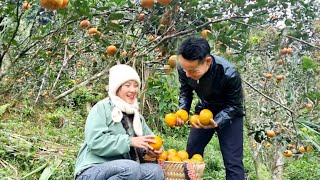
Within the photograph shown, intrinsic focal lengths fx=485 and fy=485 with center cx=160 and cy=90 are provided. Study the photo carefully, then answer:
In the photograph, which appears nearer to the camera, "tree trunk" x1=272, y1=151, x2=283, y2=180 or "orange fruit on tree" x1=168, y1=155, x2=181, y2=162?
"orange fruit on tree" x1=168, y1=155, x2=181, y2=162

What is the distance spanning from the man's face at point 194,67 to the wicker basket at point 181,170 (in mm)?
542

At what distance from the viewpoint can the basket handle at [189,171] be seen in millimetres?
2723

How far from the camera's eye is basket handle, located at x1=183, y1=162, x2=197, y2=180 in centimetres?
272

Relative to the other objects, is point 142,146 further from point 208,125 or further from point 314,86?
point 314,86

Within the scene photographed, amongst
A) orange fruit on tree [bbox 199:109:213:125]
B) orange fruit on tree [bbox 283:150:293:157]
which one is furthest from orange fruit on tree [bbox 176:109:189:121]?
orange fruit on tree [bbox 283:150:293:157]

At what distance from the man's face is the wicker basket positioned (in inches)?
21.4

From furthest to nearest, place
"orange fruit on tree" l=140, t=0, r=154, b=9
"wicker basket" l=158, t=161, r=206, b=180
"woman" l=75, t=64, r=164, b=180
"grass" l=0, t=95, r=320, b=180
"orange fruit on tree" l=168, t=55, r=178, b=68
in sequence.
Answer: "grass" l=0, t=95, r=320, b=180
"orange fruit on tree" l=168, t=55, r=178, b=68
"orange fruit on tree" l=140, t=0, r=154, b=9
"wicker basket" l=158, t=161, r=206, b=180
"woman" l=75, t=64, r=164, b=180

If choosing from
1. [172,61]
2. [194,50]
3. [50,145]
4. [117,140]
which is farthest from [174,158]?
[50,145]

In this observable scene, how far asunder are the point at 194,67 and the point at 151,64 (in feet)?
4.87

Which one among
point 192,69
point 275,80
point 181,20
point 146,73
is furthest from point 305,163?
point 192,69

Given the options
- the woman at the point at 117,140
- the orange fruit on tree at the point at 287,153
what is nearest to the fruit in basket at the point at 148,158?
the woman at the point at 117,140

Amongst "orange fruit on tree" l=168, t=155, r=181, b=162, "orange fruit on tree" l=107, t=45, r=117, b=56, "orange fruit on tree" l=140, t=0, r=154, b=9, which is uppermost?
"orange fruit on tree" l=140, t=0, r=154, b=9

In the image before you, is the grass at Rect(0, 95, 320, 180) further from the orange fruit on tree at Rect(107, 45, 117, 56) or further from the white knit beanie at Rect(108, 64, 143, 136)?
the white knit beanie at Rect(108, 64, 143, 136)

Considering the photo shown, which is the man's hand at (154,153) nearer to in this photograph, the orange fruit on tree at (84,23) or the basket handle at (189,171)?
the basket handle at (189,171)
